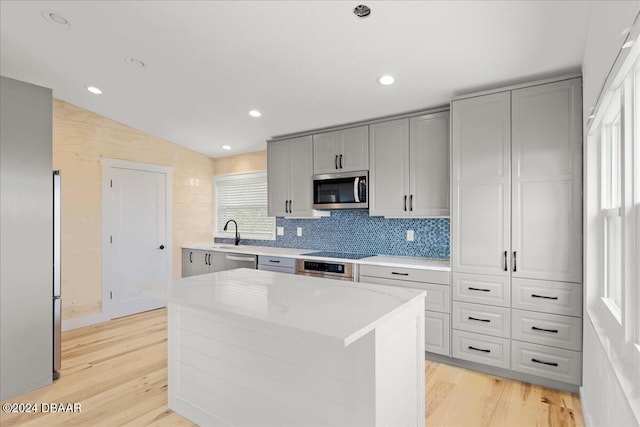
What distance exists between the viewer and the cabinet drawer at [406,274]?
10.1 ft

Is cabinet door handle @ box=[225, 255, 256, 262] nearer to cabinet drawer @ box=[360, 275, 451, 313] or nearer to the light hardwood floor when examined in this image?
the light hardwood floor

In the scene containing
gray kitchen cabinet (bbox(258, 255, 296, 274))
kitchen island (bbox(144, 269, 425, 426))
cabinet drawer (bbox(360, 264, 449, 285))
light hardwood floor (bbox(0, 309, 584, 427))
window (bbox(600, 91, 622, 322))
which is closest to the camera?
kitchen island (bbox(144, 269, 425, 426))

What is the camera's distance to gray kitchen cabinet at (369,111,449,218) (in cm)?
326

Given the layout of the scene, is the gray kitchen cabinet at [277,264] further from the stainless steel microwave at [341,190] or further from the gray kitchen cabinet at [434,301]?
the gray kitchen cabinet at [434,301]

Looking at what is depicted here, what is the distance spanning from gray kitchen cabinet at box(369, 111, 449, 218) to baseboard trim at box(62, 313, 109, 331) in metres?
3.60

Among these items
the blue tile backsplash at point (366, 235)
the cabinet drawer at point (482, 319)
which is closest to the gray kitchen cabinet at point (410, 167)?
the blue tile backsplash at point (366, 235)

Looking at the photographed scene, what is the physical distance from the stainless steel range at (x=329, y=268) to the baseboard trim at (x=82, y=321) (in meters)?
2.60

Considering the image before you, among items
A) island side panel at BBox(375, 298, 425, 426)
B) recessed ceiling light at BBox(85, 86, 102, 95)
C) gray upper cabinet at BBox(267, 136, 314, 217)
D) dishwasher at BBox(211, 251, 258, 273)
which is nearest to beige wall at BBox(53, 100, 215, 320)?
recessed ceiling light at BBox(85, 86, 102, 95)

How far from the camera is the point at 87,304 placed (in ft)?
13.7

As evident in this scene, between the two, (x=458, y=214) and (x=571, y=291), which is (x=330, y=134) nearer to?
(x=458, y=214)

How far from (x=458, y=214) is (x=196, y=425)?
255 centimetres

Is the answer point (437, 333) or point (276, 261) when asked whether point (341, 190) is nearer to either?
point (276, 261)

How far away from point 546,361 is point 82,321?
4829 mm

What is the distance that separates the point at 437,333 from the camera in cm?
311
